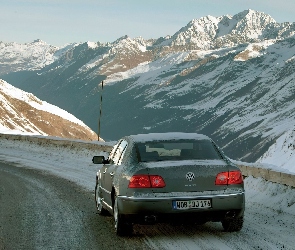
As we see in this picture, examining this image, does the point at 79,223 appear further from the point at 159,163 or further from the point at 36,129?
the point at 36,129

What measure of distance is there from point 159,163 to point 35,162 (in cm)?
1709

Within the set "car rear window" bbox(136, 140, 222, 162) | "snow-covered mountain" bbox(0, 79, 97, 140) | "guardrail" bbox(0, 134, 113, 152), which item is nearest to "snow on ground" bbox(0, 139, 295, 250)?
"car rear window" bbox(136, 140, 222, 162)

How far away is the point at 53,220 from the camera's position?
923cm

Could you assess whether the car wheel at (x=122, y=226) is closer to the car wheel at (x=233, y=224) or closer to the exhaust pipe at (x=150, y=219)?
the exhaust pipe at (x=150, y=219)

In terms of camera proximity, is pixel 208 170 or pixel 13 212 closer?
pixel 208 170

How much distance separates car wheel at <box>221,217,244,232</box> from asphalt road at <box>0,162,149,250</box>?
1261 millimetres

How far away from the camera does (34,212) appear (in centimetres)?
1009

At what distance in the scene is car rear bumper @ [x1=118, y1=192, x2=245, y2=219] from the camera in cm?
722

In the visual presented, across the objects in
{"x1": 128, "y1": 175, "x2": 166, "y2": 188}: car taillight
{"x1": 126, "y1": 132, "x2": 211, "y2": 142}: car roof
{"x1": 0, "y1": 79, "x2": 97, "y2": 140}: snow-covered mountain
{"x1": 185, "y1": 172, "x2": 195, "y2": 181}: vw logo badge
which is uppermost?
{"x1": 126, "y1": 132, "x2": 211, "y2": 142}: car roof

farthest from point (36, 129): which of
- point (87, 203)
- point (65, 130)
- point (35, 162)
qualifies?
point (87, 203)

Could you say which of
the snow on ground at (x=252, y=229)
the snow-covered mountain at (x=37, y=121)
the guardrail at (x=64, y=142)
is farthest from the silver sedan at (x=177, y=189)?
the snow-covered mountain at (x=37, y=121)

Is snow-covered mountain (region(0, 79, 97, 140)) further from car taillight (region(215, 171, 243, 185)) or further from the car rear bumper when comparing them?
car taillight (region(215, 171, 243, 185))

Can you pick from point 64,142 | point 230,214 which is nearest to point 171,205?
point 230,214

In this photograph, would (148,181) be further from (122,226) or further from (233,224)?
(233,224)
